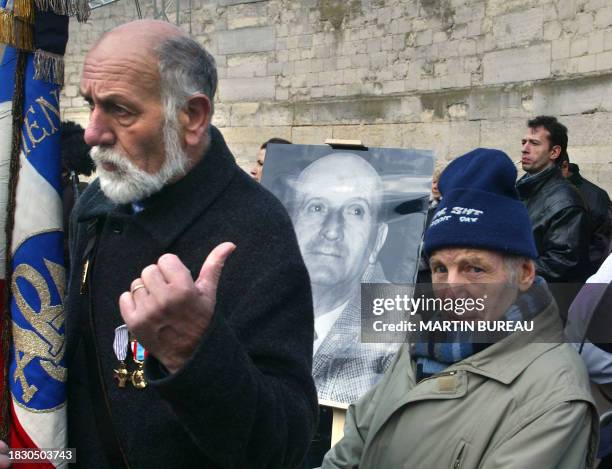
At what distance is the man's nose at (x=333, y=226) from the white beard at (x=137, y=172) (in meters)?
2.44

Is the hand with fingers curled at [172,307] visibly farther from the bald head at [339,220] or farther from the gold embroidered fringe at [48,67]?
the bald head at [339,220]

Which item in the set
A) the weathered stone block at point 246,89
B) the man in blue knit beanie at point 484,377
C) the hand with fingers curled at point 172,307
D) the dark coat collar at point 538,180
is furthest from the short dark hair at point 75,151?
the weathered stone block at point 246,89

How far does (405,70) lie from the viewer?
10703 mm

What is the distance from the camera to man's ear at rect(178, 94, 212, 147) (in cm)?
172

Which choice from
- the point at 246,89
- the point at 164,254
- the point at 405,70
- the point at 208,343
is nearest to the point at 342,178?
the point at 164,254

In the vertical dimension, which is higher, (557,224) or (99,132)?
(99,132)

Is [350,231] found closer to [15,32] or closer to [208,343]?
[15,32]

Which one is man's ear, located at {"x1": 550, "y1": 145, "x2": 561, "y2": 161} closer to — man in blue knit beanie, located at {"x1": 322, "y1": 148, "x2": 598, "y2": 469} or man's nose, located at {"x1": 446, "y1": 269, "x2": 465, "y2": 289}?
man in blue knit beanie, located at {"x1": 322, "y1": 148, "x2": 598, "y2": 469}

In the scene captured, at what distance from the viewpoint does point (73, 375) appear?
6.13 ft

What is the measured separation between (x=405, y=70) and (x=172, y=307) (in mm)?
9787

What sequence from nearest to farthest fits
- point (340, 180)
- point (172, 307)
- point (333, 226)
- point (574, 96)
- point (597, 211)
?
1. point (172, 307)
2. point (333, 226)
3. point (340, 180)
4. point (597, 211)
5. point (574, 96)

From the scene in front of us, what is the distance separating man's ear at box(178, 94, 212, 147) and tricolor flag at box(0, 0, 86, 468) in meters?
0.37

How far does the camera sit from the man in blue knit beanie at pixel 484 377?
76.6 inches

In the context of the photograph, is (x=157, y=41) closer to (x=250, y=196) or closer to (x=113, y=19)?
(x=250, y=196)
